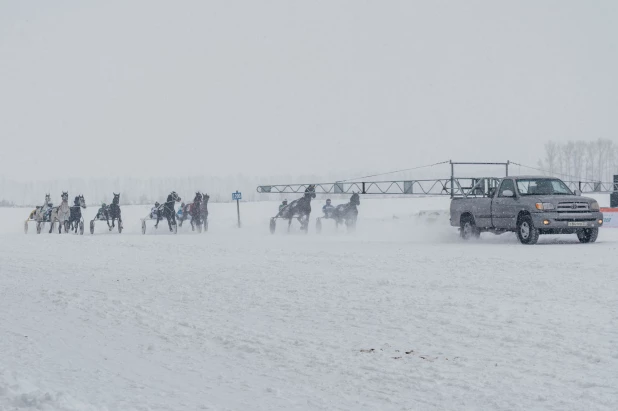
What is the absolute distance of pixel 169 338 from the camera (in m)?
8.07

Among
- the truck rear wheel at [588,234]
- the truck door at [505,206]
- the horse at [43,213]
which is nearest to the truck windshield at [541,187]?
the truck door at [505,206]

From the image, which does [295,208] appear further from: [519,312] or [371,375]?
[371,375]

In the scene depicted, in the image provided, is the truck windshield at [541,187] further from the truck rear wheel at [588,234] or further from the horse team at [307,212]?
the horse team at [307,212]

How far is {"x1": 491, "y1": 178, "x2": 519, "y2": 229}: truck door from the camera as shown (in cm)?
2198

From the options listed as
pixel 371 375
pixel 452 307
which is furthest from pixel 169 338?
pixel 452 307

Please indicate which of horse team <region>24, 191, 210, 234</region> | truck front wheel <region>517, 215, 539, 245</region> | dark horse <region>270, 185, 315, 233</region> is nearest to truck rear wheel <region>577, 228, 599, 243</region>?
truck front wheel <region>517, 215, 539, 245</region>

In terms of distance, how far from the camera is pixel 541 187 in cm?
2244

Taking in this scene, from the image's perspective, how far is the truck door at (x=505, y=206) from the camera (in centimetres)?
2198

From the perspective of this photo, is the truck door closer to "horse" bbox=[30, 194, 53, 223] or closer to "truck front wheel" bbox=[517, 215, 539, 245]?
"truck front wheel" bbox=[517, 215, 539, 245]

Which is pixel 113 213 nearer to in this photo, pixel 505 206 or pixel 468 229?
pixel 468 229

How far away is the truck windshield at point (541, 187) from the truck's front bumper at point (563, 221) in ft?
3.96

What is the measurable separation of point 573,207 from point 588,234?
1.15 meters

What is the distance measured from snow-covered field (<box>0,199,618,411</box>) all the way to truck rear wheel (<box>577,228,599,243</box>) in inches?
262

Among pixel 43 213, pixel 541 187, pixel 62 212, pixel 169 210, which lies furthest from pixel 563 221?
pixel 43 213
